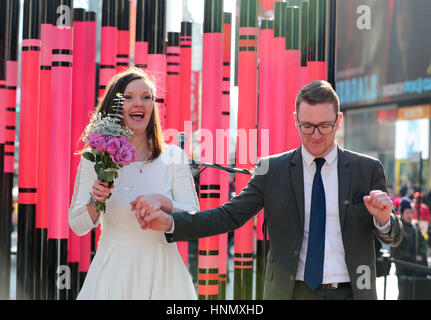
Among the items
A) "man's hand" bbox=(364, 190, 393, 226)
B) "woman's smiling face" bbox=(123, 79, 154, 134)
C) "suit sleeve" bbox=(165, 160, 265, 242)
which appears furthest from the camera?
"woman's smiling face" bbox=(123, 79, 154, 134)

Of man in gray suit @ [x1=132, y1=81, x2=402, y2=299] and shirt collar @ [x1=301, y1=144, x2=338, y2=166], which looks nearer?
man in gray suit @ [x1=132, y1=81, x2=402, y2=299]

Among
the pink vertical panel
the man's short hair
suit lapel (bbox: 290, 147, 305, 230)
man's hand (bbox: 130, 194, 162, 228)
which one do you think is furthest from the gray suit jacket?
the pink vertical panel

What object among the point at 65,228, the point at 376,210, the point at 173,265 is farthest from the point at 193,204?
the point at 65,228

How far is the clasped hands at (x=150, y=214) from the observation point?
2314 mm

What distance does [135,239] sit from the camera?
249 centimetres

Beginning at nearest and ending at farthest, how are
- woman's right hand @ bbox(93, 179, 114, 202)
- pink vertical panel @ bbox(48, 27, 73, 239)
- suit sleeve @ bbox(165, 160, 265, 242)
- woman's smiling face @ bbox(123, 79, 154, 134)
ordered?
woman's right hand @ bbox(93, 179, 114, 202) < suit sleeve @ bbox(165, 160, 265, 242) < woman's smiling face @ bbox(123, 79, 154, 134) < pink vertical panel @ bbox(48, 27, 73, 239)

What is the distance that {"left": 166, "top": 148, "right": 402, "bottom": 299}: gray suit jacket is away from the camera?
224 cm

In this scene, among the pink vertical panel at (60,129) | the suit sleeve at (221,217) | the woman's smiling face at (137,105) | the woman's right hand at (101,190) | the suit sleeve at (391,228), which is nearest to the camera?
the suit sleeve at (391,228)

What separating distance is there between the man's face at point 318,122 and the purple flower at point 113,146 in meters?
0.70

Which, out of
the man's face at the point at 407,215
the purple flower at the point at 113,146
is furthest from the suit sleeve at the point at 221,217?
the man's face at the point at 407,215

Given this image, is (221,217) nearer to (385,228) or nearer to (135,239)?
(135,239)

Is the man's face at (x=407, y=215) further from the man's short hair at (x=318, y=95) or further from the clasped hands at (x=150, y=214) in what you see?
the clasped hands at (x=150, y=214)

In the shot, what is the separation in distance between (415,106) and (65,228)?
965 cm

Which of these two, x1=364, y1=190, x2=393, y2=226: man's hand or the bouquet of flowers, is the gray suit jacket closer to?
x1=364, y1=190, x2=393, y2=226: man's hand
